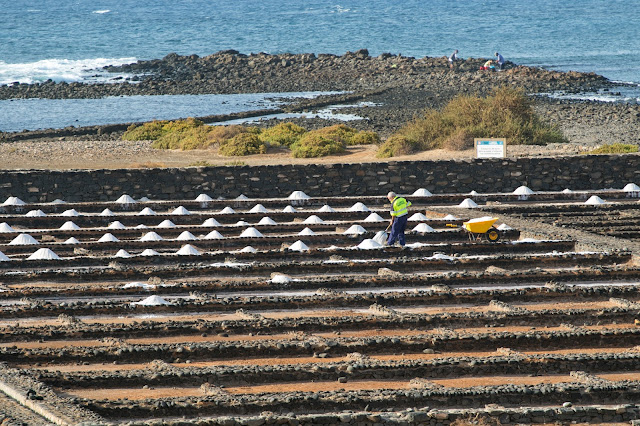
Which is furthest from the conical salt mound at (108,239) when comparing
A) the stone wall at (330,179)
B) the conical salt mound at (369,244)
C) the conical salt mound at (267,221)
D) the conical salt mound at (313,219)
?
the conical salt mound at (369,244)

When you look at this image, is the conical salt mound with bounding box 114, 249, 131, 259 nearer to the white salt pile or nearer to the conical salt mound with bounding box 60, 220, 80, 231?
the conical salt mound with bounding box 60, 220, 80, 231

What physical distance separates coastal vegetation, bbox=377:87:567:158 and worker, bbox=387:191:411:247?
1417 cm

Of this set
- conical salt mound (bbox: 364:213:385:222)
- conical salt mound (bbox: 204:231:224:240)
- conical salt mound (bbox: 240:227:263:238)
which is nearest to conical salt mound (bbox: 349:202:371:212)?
conical salt mound (bbox: 364:213:385:222)

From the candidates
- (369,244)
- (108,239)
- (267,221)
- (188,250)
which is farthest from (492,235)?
(108,239)

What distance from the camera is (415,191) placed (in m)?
21.7

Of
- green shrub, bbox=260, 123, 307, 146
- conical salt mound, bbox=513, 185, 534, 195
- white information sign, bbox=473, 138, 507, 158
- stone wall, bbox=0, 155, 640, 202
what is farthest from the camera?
green shrub, bbox=260, 123, 307, 146

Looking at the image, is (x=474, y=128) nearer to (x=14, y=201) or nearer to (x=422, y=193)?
(x=422, y=193)

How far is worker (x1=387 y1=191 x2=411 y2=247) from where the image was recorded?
52.2 ft

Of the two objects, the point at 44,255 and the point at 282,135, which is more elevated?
the point at 44,255

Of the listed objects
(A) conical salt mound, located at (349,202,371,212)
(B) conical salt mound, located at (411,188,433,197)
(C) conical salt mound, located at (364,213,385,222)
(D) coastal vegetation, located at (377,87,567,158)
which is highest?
(C) conical salt mound, located at (364,213,385,222)

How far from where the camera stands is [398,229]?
16188mm

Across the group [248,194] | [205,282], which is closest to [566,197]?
[248,194]

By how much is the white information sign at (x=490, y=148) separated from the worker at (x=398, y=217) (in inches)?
269

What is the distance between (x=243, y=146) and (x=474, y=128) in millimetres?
7583
